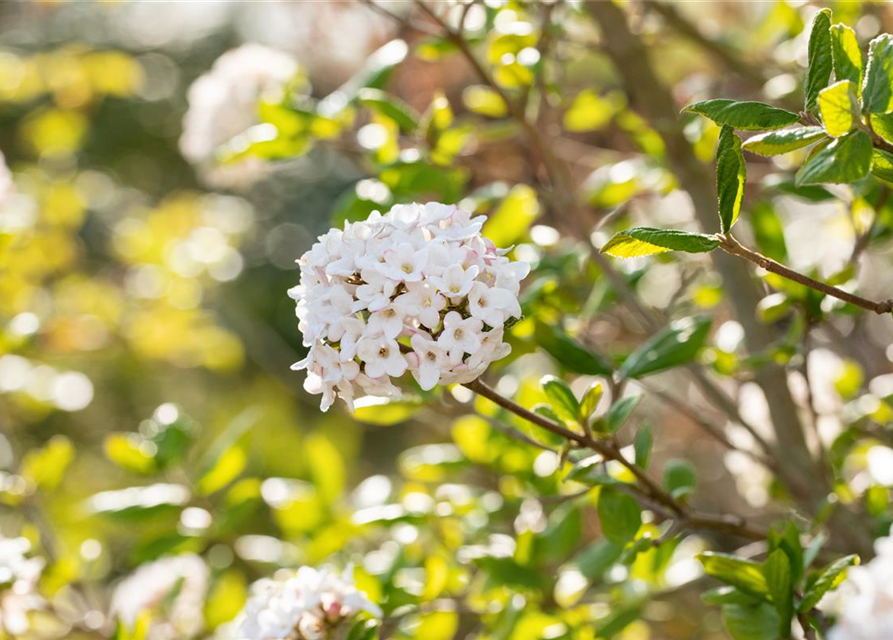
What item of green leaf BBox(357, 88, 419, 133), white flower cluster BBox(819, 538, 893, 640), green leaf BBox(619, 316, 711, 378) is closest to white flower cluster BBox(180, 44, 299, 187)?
green leaf BBox(357, 88, 419, 133)

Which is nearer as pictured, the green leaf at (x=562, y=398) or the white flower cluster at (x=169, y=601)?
the green leaf at (x=562, y=398)

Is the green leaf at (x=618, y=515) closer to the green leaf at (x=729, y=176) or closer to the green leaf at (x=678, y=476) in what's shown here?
the green leaf at (x=678, y=476)

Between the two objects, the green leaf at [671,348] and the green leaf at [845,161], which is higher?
the green leaf at [845,161]

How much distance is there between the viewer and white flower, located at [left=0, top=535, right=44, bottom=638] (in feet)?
3.66

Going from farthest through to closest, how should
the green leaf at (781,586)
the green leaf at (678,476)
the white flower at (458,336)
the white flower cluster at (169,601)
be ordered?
the white flower cluster at (169,601)
the green leaf at (678,476)
the green leaf at (781,586)
the white flower at (458,336)

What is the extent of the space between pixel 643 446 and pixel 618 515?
9cm

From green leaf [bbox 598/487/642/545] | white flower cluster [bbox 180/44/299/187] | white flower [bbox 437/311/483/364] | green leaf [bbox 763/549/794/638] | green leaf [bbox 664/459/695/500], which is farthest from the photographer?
white flower cluster [bbox 180/44/299/187]

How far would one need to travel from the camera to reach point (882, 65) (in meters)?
0.61

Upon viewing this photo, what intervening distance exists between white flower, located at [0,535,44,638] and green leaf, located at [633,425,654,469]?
0.75 m

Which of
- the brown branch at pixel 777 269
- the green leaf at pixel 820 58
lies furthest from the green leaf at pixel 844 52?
the brown branch at pixel 777 269

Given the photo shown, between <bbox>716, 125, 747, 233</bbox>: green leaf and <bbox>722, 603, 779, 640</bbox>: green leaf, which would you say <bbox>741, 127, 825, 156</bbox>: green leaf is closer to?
<bbox>716, 125, 747, 233</bbox>: green leaf

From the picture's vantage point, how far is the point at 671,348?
973 millimetres

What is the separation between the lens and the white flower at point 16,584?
1.11m

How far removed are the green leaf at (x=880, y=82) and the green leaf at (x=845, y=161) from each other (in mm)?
26
